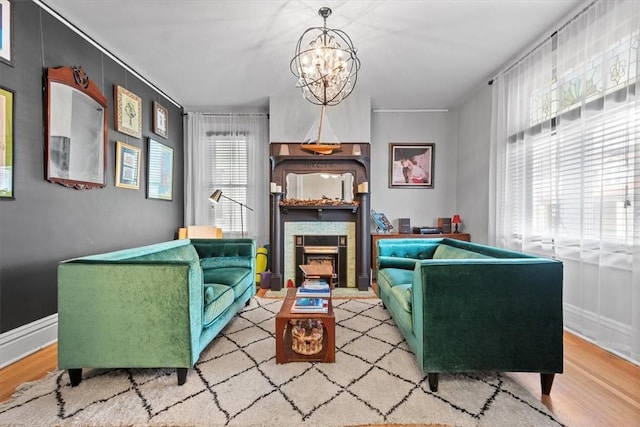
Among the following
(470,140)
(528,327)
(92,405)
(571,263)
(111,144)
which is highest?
(470,140)

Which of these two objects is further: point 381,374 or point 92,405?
point 381,374

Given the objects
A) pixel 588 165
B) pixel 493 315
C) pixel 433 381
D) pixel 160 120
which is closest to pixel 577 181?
pixel 588 165

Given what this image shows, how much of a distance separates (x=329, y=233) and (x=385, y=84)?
7.28 ft

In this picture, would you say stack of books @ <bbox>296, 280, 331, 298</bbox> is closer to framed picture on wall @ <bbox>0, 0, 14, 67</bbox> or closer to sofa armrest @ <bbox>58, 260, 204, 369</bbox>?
sofa armrest @ <bbox>58, 260, 204, 369</bbox>

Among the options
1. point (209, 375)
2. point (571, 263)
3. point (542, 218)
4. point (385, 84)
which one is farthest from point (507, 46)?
point (209, 375)

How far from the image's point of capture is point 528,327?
155 cm

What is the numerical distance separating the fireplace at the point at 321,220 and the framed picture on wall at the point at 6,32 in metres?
2.57

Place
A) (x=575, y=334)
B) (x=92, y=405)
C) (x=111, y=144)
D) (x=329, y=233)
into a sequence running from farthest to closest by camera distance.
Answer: (x=329, y=233), (x=111, y=144), (x=575, y=334), (x=92, y=405)

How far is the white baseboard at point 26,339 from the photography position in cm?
195

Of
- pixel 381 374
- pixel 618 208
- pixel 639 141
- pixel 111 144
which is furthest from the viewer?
Result: pixel 111 144

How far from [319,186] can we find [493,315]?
292 centimetres

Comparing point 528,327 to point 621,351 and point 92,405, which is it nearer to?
point 621,351

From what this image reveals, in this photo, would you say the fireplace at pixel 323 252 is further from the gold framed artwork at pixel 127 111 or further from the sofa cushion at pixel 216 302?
the gold framed artwork at pixel 127 111

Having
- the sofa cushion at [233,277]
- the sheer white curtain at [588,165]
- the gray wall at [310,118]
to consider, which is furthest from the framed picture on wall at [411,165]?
the sofa cushion at [233,277]
